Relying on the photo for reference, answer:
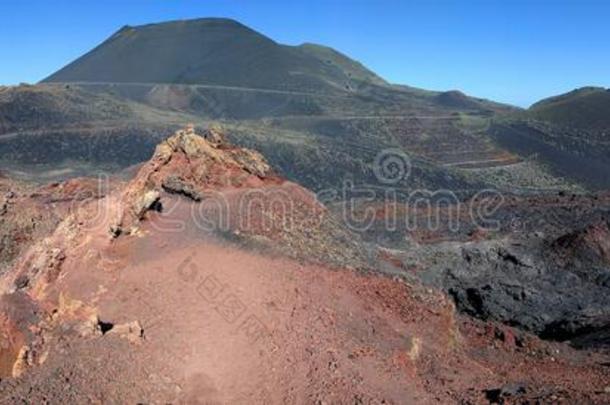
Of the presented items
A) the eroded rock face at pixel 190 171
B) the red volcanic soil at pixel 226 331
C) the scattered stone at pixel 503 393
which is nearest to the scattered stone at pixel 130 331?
the red volcanic soil at pixel 226 331

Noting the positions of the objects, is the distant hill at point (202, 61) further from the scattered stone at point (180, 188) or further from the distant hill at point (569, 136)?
the scattered stone at point (180, 188)

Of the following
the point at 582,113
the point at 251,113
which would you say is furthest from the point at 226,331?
the point at 582,113

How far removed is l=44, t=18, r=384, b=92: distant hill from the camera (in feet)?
209

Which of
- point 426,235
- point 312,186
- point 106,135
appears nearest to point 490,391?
point 426,235

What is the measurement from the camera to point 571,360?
11789mm

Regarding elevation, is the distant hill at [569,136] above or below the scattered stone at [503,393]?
above

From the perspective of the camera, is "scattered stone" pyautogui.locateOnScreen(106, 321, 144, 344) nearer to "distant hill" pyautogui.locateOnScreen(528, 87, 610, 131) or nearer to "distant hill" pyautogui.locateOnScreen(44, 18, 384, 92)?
"distant hill" pyautogui.locateOnScreen(528, 87, 610, 131)

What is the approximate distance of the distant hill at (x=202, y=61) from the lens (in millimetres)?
63656

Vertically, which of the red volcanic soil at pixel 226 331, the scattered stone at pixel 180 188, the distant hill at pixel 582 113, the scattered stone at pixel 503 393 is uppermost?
the distant hill at pixel 582 113

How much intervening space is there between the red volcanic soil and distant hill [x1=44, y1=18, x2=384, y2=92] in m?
48.9

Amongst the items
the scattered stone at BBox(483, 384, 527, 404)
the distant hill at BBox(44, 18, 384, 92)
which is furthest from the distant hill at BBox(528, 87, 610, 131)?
the scattered stone at BBox(483, 384, 527, 404)

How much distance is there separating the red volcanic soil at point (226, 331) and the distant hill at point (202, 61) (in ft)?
160

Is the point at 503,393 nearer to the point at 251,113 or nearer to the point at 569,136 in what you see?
the point at 569,136

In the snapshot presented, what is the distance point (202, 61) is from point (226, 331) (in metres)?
62.7
